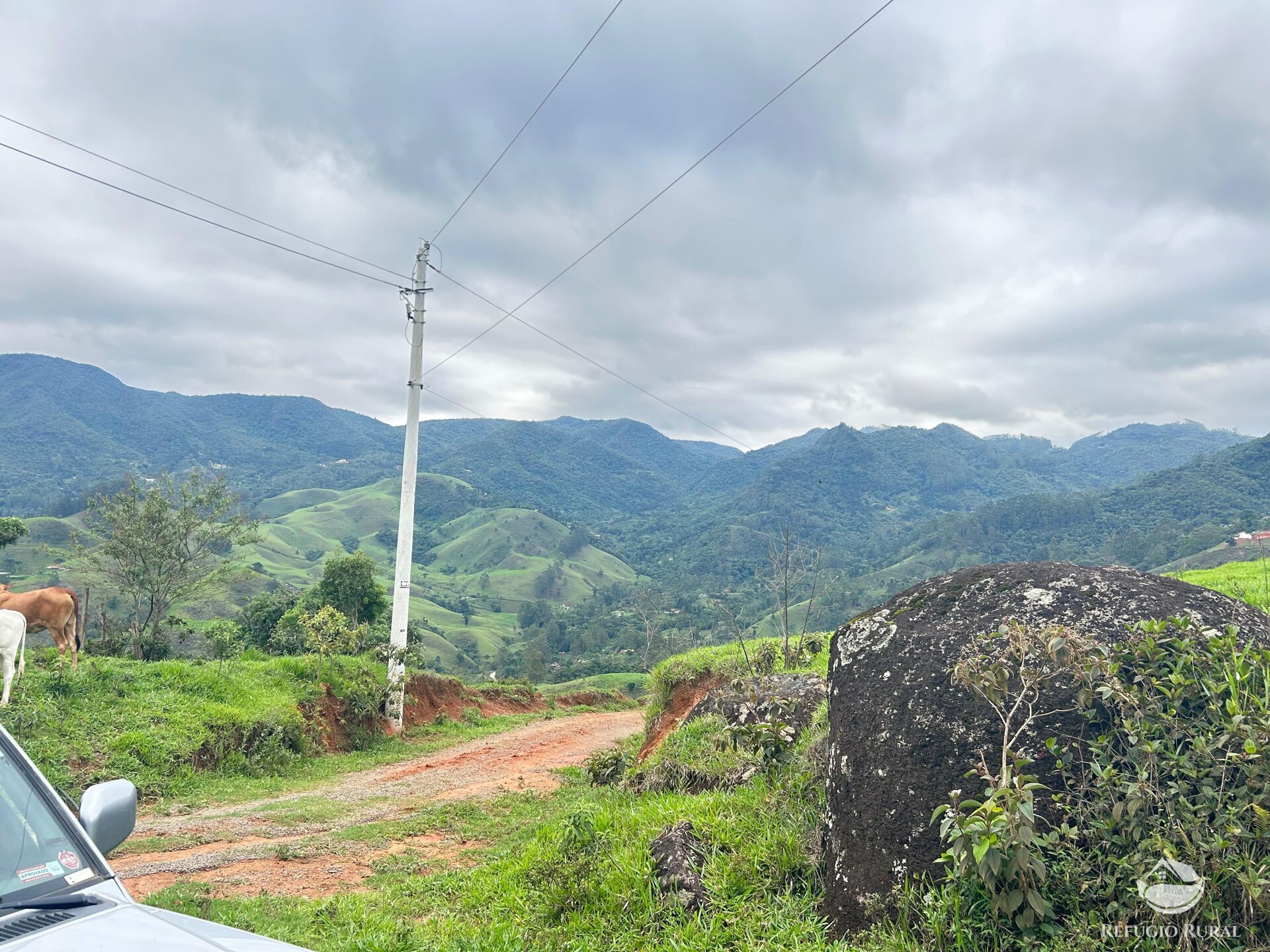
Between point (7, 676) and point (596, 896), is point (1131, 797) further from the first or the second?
point (7, 676)

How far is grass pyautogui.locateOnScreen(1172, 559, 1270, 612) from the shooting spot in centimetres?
820

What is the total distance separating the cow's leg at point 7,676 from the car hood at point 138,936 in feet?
34.8

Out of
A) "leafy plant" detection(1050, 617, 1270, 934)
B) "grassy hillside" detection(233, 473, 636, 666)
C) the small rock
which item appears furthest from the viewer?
"grassy hillside" detection(233, 473, 636, 666)

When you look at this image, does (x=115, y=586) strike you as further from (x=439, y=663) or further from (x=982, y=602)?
(x=439, y=663)

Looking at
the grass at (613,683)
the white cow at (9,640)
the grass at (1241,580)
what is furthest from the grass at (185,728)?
the grass at (613,683)

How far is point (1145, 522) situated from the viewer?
89125mm

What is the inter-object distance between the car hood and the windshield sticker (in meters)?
0.31

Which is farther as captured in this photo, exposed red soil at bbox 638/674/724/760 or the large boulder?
exposed red soil at bbox 638/674/724/760

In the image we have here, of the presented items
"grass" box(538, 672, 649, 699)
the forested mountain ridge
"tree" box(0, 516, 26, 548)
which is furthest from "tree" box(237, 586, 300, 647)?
the forested mountain ridge

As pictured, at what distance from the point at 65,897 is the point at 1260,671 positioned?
5.21 meters

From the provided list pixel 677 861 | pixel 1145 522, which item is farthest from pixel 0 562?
pixel 1145 522

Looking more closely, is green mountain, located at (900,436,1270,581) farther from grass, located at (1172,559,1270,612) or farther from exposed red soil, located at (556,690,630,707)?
grass, located at (1172,559,1270,612)

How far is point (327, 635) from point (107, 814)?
15.2m

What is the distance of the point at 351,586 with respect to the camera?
26266mm
